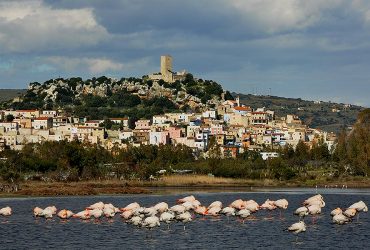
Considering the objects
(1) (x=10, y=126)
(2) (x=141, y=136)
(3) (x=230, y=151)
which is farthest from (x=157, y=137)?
(1) (x=10, y=126)

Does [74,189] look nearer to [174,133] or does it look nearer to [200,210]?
[200,210]

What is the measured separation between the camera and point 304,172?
111 m

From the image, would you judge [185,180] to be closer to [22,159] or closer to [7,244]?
[22,159]

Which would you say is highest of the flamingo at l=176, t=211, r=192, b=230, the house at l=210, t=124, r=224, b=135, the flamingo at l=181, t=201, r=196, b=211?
the house at l=210, t=124, r=224, b=135

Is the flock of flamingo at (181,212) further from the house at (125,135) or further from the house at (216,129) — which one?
the house at (216,129)

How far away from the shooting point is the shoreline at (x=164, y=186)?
76250mm

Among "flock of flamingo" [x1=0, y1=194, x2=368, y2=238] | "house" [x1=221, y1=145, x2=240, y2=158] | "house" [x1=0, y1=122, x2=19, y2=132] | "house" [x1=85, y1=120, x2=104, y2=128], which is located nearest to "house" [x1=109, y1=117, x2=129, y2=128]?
"house" [x1=85, y1=120, x2=104, y2=128]

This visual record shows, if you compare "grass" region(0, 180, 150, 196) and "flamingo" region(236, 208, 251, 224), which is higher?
"grass" region(0, 180, 150, 196)

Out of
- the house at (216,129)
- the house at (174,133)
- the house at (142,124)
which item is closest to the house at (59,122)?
the house at (142,124)

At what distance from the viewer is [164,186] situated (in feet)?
304

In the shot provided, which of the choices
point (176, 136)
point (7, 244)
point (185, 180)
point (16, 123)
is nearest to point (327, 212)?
point (7, 244)

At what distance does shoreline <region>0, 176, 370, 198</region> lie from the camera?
76250 mm

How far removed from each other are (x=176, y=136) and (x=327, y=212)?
124 meters

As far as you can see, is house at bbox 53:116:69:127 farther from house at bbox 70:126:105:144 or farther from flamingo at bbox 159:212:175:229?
flamingo at bbox 159:212:175:229
